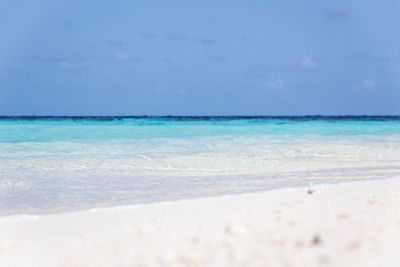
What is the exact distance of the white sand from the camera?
376 centimetres

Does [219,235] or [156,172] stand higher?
[219,235]

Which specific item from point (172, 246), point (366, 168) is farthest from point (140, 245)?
point (366, 168)

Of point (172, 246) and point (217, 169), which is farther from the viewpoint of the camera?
point (217, 169)

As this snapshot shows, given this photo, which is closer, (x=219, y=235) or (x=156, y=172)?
(x=219, y=235)

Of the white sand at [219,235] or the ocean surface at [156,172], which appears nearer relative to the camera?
the white sand at [219,235]

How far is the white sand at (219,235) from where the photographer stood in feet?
12.3

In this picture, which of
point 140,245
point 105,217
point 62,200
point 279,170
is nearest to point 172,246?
point 140,245

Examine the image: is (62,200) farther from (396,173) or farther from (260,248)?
(396,173)

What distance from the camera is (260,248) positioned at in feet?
12.9

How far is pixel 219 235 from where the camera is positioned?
14.8 feet

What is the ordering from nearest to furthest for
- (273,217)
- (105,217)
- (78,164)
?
1. (273,217)
2. (105,217)
3. (78,164)

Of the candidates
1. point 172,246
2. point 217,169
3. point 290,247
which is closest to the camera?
point 290,247

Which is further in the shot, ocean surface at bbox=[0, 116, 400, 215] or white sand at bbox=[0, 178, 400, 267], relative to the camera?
ocean surface at bbox=[0, 116, 400, 215]

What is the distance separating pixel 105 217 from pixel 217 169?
5630 millimetres
